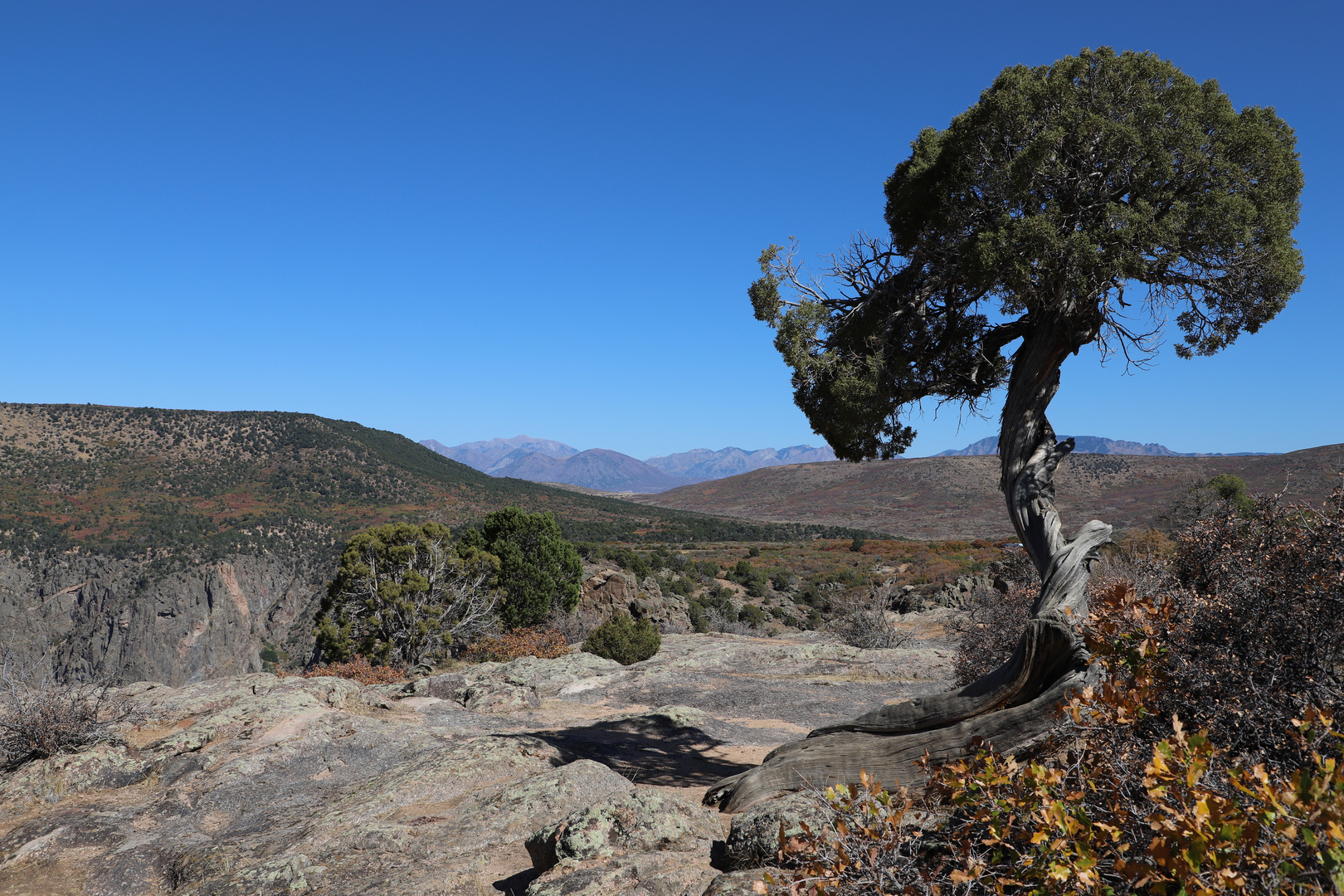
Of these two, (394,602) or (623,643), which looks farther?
(623,643)

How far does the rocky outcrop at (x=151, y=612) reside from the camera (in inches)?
1508

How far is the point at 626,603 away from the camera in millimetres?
28422

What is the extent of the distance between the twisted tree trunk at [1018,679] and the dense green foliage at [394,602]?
14501mm

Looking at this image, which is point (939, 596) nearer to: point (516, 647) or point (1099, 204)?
point (516, 647)

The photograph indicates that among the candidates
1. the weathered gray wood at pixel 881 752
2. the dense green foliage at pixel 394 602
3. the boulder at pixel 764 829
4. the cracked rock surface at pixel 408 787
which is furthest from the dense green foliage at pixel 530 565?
the boulder at pixel 764 829

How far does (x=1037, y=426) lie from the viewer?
7250 mm

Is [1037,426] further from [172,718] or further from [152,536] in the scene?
[152,536]

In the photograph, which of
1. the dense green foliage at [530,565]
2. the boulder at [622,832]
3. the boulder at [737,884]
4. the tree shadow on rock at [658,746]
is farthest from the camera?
the dense green foliage at [530,565]

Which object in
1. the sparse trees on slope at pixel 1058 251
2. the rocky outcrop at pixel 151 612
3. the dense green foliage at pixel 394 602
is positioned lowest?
the rocky outcrop at pixel 151 612

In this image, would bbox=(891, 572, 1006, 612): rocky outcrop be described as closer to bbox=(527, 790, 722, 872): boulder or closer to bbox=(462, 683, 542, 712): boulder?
bbox=(462, 683, 542, 712): boulder

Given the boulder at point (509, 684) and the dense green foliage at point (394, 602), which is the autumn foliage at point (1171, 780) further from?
the dense green foliage at point (394, 602)

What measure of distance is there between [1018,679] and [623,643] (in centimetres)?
1468

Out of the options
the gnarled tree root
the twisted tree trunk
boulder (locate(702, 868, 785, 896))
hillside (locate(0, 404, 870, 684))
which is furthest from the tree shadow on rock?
hillside (locate(0, 404, 870, 684))

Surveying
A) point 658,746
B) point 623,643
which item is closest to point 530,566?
point 623,643
